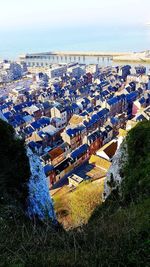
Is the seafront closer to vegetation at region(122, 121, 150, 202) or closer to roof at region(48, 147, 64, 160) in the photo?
roof at region(48, 147, 64, 160)

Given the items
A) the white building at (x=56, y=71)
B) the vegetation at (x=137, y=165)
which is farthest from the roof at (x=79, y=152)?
the white building at (x=56, y=71)

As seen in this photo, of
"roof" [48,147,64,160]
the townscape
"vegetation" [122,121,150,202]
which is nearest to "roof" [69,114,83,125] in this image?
the townscape

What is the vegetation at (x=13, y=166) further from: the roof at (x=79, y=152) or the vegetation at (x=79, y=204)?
the roof at (x=79, y=152)

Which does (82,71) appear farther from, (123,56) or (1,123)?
(1,123)

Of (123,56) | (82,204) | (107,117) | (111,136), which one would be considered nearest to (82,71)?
(123,56)

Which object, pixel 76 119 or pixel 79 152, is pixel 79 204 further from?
pixel 76 119

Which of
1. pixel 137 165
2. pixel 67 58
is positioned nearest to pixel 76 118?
pixel 137 165
